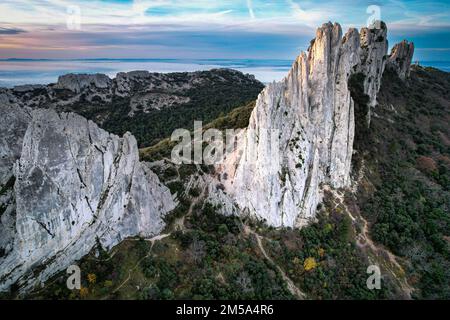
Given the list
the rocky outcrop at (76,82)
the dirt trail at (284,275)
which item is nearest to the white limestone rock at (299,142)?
the dirt trail at (284,275)

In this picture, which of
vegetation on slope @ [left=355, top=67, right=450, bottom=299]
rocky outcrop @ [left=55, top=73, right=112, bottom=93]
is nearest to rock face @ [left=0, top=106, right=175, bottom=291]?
vegetation on slope @ [left=355, top=67, right=450, bottom=299]

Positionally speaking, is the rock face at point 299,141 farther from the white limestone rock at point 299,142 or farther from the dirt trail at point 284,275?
the dirt trail at point 284,275

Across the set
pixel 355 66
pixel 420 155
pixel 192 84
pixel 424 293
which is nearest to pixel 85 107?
pixel 192 84

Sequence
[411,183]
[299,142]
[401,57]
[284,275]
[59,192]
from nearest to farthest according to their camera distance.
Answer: [59,192], [284,275], [299,142], [411,183], [401,57]

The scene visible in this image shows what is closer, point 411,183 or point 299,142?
point 299,142

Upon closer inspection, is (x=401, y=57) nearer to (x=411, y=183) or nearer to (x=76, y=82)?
(x=411, y=183)

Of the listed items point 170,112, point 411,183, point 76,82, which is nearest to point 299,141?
point 411,183
